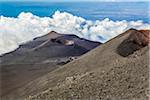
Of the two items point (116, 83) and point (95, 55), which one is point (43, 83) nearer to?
point (95, 55)

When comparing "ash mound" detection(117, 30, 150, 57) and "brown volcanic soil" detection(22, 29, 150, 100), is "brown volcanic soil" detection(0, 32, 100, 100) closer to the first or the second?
"brown volcanic soil" detection(22, 29, 150, 100)

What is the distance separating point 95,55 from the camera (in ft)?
82.4

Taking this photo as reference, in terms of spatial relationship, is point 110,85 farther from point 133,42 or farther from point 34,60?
point 34,60

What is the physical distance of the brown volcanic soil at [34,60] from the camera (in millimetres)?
28197

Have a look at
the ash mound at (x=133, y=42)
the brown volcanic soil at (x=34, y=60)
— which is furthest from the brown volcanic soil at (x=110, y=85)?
the brown volcanic soil at (x=34, y=60)

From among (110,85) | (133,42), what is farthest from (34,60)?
(110,85)

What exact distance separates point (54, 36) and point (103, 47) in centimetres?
2482

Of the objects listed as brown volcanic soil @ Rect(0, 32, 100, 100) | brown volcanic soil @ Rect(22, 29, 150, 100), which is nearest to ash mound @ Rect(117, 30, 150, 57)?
brown volcanic soil @ Rect(22, 29, 150, 100)

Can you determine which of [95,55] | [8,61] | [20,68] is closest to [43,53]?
[8,61]

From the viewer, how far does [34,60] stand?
39750 mm

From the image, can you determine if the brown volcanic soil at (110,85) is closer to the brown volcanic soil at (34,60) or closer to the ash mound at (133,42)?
the ash mound at (133,42)

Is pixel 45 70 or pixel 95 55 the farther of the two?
pixel 45 70

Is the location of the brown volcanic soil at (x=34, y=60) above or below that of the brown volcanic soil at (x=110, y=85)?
below

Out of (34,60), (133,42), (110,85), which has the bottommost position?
(34,60)
